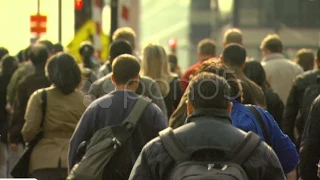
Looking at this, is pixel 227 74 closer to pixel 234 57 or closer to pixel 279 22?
pixel 234 57

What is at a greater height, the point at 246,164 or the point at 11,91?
the point at 246,164

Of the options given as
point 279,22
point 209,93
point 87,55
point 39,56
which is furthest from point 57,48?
point 279,22

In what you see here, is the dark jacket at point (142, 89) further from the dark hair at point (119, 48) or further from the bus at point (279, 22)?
the bus at point (279, 22)

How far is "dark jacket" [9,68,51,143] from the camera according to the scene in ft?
45.4

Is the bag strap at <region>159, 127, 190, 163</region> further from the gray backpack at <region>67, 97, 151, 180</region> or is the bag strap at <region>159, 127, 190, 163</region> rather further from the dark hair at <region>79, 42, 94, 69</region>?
the dark hair at <region>79, 42, 94, 69</region>

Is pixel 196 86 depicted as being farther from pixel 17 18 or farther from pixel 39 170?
pixel 17 18

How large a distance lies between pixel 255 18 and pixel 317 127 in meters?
56.4

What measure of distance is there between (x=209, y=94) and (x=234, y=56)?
16.0 feet

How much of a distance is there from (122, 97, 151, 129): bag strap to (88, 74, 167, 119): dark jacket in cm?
220

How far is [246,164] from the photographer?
6.86 m

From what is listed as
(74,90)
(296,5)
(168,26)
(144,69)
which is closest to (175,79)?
(144,69)

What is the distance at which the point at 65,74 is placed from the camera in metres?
12.0

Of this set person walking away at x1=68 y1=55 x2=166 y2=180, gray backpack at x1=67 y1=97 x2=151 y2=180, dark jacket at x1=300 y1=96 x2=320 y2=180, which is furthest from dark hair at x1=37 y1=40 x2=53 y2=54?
gray backpack at x1=67 y1=97 x2=151 y2=180

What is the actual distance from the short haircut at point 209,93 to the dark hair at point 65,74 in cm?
483
